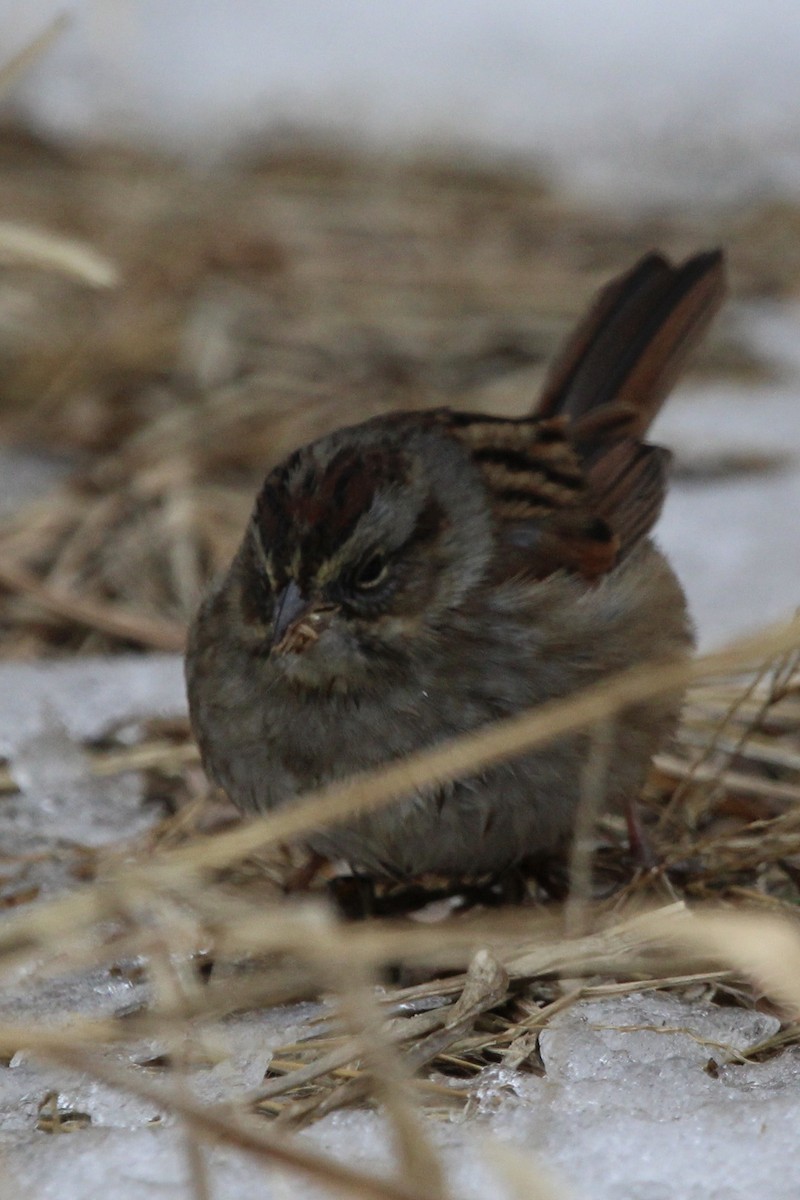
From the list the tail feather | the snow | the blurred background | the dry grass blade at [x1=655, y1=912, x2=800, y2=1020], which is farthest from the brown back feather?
the snow

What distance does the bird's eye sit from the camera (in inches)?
94.3

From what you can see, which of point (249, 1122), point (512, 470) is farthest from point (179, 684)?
point (249, 1122)

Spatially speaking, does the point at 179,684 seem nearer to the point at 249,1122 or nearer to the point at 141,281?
the point at 249,1122

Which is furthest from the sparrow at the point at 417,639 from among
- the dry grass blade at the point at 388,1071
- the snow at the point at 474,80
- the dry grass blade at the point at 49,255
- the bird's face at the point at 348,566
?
the snow at the point at 474,80

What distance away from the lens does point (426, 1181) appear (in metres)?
1.24

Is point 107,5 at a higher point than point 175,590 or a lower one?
higher

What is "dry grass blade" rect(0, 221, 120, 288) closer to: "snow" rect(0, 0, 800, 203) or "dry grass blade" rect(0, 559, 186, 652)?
"dry grass blade" rect(0, 559, 186, 652)

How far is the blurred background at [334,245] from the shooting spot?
3.80m

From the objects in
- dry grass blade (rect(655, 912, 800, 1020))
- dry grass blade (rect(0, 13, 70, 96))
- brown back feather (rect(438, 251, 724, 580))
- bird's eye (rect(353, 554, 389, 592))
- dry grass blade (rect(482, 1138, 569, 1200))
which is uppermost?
dry grass blade (rect(0, 13, 70, 96))

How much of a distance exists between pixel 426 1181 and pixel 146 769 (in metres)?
1.76

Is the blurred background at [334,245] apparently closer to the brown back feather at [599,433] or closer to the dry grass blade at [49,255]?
the dry grass blade at [49,255]

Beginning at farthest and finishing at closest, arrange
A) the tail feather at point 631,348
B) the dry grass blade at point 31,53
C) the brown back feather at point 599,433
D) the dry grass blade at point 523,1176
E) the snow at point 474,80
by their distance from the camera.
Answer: the snow at point 474,80 < the tail feather at point 631,348 < the brown back feather at point 599,433 < the dry grass blade at point 31,53 < the dry grass blade at point 523,1176

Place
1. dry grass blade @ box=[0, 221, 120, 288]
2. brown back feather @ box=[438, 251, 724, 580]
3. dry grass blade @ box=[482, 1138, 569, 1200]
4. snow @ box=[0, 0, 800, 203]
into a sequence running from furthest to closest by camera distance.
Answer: snow @ box=[0, 0, 800, 203] < brown back feather @ box=[438, 251, 724, 580] < dry grass blade @ box=[0, 221, 120, 288] < dry grass blade @ box=[482, 1138, 569, 1200]

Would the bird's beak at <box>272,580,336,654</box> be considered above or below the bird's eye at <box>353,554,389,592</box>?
below
